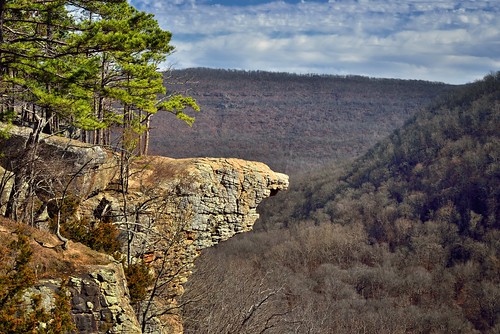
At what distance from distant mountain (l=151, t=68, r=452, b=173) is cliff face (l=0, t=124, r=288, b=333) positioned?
88243 millimetres

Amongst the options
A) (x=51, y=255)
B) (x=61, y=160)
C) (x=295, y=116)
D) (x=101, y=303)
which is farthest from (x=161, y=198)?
(x=295, y=116)

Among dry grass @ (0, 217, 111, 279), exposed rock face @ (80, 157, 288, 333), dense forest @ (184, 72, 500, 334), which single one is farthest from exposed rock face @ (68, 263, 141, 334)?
dense forest @ (184, 72, 500, 334)

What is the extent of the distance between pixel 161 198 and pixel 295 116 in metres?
127

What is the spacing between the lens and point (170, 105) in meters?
20.9

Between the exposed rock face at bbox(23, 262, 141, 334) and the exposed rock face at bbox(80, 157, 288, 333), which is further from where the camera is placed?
the exposed rock face at bbox(80, 157, 288, 333)

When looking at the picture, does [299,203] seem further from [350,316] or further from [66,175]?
[66,175]

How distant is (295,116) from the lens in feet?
477

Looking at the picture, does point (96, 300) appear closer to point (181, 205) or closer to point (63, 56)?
point (63, 56)

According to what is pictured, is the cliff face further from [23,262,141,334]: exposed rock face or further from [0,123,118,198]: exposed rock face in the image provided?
[23,262,141,334]: exposed rock face

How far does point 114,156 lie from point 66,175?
4611mm

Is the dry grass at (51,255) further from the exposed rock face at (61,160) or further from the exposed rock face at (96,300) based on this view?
the exposed rock face at (61,160)

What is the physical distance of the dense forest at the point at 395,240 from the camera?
51000 millimetres

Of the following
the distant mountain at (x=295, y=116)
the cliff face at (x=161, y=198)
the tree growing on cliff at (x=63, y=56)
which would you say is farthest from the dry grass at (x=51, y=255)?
the distant mountain at (x=295, y=116)

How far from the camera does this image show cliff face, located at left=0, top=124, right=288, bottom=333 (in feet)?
53.9
